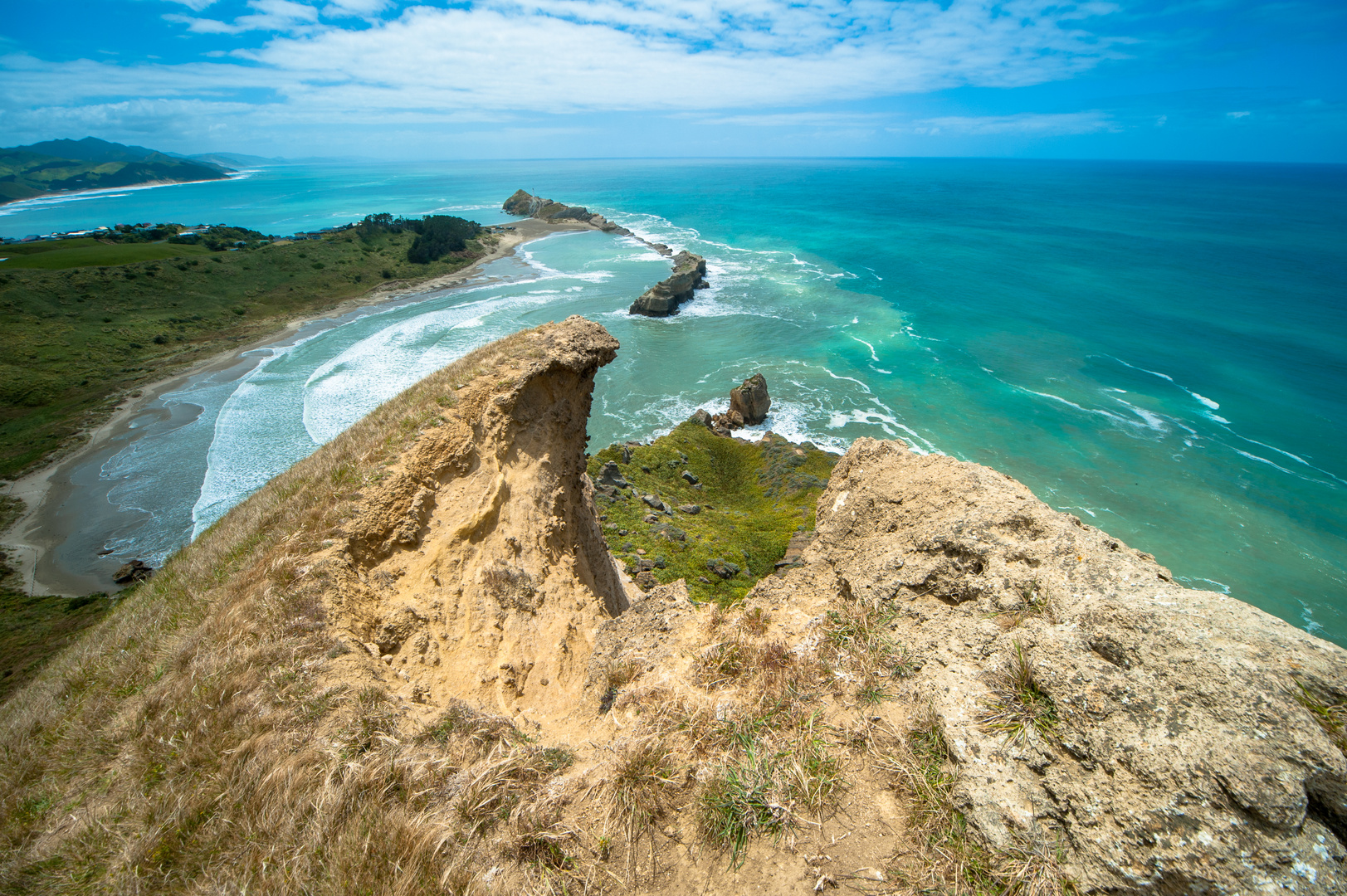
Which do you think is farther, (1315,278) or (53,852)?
→ (1315,278)

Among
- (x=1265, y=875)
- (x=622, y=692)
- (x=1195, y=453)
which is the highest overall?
(x=1265, y=875)

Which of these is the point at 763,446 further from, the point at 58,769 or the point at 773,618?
the point at 58,769

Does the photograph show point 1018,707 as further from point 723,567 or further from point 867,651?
point 723,567

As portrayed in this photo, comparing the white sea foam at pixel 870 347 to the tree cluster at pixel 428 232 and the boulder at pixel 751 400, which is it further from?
the tree cluster at pixel 428 232

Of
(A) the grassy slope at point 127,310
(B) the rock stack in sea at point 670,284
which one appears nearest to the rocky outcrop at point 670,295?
(B) the rock stack in sea at point 670,284

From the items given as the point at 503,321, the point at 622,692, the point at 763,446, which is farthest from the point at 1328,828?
the point at 503,321
